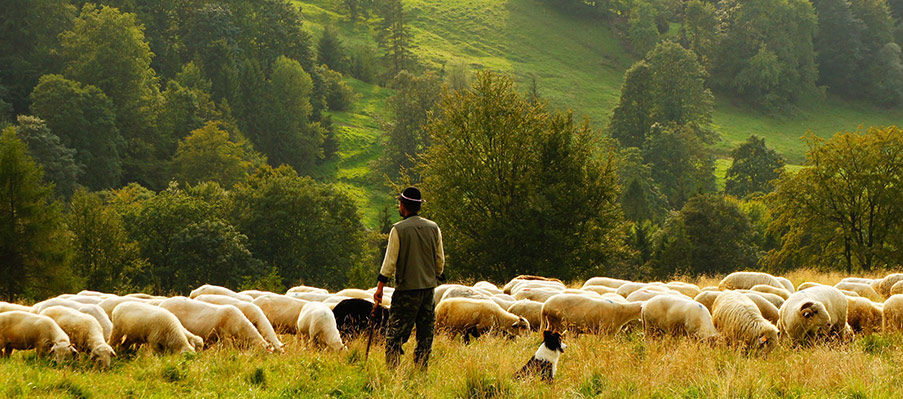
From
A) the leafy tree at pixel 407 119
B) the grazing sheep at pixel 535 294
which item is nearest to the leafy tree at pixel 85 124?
the leafy tree at pixel 407 119

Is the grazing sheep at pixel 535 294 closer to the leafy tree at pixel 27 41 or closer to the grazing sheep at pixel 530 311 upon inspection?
the grazing sheep at pixel 530 311

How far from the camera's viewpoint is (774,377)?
Answer: 919cm

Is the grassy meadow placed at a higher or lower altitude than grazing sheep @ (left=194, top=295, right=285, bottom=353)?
higher

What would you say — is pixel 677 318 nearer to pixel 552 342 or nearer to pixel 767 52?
pixel 552 342

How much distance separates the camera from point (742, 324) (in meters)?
12.0

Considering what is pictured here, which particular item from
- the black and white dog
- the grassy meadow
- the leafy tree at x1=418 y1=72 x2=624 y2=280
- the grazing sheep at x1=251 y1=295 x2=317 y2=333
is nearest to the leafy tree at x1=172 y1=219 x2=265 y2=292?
the leafy tree at x1=418 y1=72 x2=624 y2=280

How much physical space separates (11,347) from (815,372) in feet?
33.7

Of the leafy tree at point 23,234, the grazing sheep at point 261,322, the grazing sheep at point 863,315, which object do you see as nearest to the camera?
the grazing sheep at point 261,322

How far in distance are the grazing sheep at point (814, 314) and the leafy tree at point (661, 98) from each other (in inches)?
3741

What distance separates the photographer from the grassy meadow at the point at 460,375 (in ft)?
28.0

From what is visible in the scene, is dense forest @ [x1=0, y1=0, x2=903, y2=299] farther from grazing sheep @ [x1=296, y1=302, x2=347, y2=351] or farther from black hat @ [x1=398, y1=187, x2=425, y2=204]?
black hat @ [x1=398, y1=187, x2=425, y2=204]

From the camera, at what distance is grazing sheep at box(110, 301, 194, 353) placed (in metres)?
10.8

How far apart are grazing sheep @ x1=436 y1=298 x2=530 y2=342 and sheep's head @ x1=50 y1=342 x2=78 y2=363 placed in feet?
18.6

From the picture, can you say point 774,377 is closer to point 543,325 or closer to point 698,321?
point 698,321
